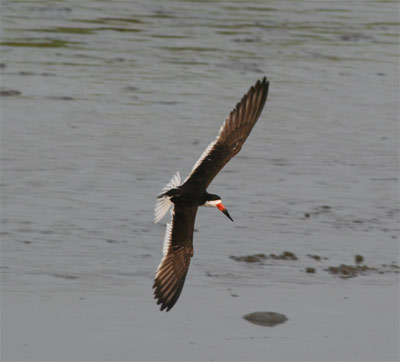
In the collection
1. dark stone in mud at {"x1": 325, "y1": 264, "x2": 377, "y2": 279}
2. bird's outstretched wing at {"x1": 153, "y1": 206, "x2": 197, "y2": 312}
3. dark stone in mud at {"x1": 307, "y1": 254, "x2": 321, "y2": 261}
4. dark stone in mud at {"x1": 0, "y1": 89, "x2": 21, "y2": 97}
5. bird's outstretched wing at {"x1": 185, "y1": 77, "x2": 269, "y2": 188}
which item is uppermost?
dark stone in mud at {"x1": 0, "y1": 89, "x2": 21, "y2": 97}

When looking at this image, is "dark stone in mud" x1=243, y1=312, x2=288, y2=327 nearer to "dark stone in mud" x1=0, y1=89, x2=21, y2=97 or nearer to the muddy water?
the muddy water

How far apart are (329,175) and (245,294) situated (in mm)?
3908

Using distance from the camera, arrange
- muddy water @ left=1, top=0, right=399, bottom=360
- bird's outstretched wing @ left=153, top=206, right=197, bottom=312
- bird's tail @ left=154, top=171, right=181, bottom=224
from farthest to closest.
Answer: muddy water @ left=1, top=0, right=399, bottom=360 → bird's tail @ left=154, top=171, right=181, bottom=224 → bird's outstretched wing @ left=153, top=206, right=197, bottom=312

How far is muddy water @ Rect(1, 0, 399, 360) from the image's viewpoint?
32.6 ft

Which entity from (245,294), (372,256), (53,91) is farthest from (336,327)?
(53,91)

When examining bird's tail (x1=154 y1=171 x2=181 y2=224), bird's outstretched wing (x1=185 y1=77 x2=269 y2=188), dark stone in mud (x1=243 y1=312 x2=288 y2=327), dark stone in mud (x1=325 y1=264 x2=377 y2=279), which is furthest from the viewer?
dark stone in mud (x1=325 y1=264 x2=377 y2=279)

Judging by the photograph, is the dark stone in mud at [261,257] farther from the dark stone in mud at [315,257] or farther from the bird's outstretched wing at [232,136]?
the bird's outstretched wing at [232,136]

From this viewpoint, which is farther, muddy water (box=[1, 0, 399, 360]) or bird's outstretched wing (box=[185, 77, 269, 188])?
muddy water (box=[1, 0, 399, 360])

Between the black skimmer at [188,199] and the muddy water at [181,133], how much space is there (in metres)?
0.59

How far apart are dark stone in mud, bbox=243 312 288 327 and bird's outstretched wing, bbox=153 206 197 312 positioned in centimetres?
58

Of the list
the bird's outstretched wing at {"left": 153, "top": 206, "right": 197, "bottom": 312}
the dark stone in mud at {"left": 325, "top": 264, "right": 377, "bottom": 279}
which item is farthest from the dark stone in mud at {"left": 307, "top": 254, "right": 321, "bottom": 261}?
the bird's outstretched wing at {"left": 153, "top": 206, "right": 197, "bottom": 312}

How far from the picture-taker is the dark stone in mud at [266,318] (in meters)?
8.23

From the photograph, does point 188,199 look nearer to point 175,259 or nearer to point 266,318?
point 175,259

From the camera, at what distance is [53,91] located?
15539mm
